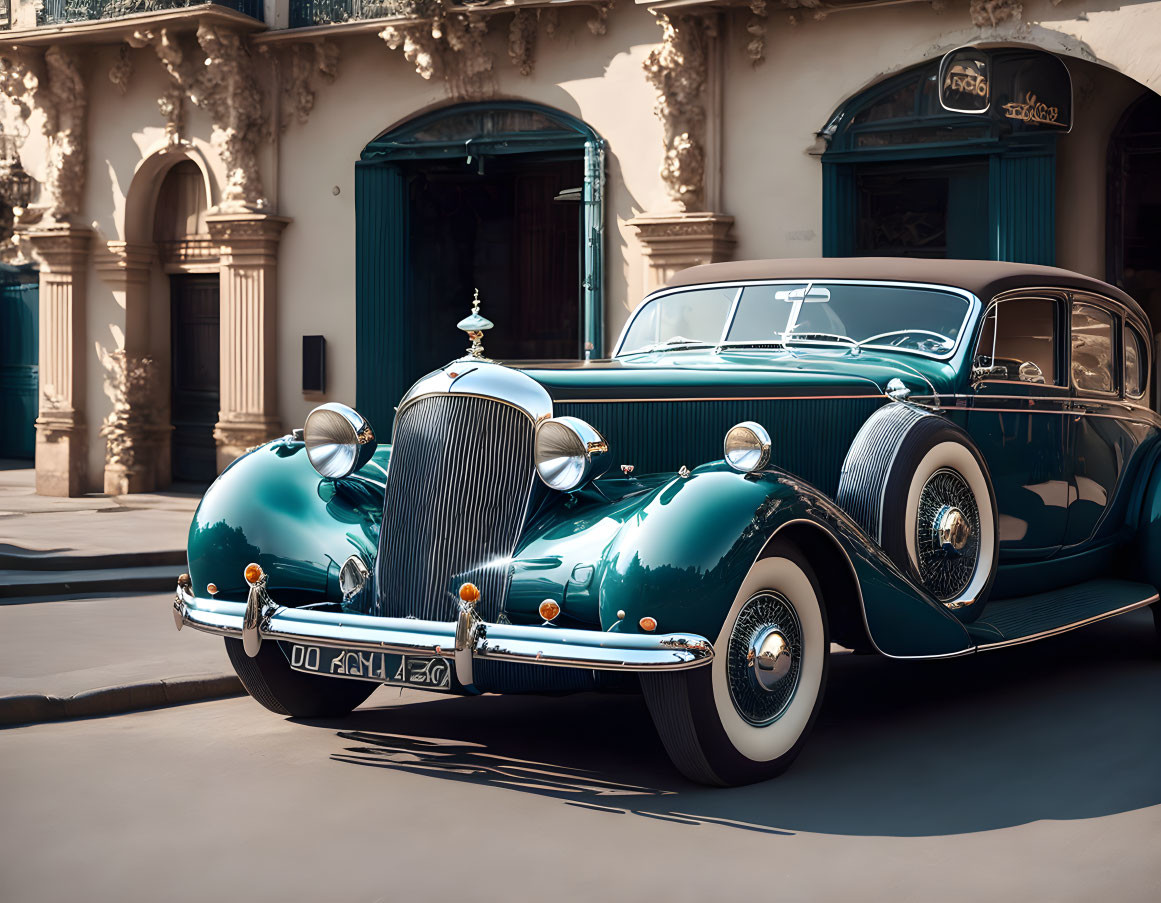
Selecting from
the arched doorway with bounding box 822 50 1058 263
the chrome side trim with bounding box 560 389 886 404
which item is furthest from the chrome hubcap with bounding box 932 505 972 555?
the arched doorway with bounding box 822 50 1058 263

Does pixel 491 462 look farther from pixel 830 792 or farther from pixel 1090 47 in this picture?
pixel 1090 47

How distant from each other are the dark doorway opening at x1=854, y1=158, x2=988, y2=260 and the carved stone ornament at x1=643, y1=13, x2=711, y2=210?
1.44 metres

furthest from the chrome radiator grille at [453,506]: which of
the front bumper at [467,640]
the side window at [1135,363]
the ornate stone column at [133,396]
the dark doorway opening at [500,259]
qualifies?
the ornate stone column at [133,396]

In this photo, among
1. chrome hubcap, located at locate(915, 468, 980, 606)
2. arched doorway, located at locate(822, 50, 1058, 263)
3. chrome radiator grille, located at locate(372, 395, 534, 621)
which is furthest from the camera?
arched doorway, located at locate(822, 50, 1058, 263)

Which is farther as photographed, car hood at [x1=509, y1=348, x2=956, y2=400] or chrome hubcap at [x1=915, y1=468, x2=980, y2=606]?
chrome hubcap at [x1=915, y1=468, x2=980, y2=606]

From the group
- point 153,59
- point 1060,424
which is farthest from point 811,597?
point 153,59

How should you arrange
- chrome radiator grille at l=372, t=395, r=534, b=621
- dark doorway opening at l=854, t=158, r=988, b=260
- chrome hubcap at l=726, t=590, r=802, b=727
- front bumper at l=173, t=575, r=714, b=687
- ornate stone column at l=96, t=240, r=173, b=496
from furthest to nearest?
1. ornate stone column at l=96, t=240, r=173, b=496
2. dark doorway opening at l=854, t=158, r=988, b=260
3. chrome radiator grille at l=372, t=395, r=534, b=621
4. chrome hubcap at l=726, t=590, r=802, b=727
5. front bumper at l=173, t=575, r=714, b=687

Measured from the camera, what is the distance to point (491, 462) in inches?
199

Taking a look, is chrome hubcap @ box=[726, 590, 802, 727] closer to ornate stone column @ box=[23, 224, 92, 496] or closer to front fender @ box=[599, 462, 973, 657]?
front fender @ box=[599, 462, 973, 657]

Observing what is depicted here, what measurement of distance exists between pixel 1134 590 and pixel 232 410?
10810mm

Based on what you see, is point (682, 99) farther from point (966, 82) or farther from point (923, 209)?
point (966, 82)

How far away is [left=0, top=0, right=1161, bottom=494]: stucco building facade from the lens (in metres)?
12.5

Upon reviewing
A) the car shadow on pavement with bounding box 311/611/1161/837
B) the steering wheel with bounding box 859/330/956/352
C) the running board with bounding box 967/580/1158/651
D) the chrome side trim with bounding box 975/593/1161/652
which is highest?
the steering wheel with bounding box 859/330/956/352

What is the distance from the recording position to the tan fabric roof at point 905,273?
6676mm
